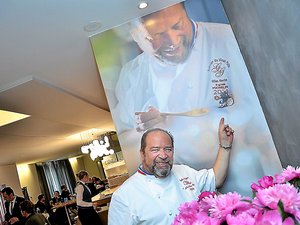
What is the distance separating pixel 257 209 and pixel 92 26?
6.46ft

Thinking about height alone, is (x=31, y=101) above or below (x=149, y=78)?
above

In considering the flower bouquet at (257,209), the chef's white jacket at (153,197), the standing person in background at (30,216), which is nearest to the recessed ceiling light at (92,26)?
the chef's white jacket at (153,197)

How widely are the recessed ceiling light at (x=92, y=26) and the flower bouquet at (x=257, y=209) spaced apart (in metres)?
1.81

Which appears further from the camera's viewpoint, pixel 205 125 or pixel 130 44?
pixel 130 44

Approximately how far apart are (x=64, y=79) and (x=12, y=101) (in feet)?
2.24

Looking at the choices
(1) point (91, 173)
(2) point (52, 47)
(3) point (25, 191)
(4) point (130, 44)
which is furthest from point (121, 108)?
(1) point (91, 173)

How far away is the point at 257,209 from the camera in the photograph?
0.66m

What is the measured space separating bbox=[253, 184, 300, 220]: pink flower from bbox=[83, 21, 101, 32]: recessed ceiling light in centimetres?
192

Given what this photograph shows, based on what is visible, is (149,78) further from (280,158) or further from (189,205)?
(189,205)

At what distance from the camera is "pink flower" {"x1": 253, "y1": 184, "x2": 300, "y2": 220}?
1.97 ft

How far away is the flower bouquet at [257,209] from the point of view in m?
0.60

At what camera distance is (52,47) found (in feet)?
8.09

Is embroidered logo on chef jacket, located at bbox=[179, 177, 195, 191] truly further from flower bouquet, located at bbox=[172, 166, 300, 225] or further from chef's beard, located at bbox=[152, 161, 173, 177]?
flower bouquet, located at bbox=[172, 166, 300, 225]

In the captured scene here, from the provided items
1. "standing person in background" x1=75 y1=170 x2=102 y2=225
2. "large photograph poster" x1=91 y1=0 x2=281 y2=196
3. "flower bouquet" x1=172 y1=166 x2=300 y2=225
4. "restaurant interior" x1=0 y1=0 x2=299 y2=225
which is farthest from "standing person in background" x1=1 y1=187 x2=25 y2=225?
"flower bouquet" x1=172 y1=166 x2=300 y2=225
